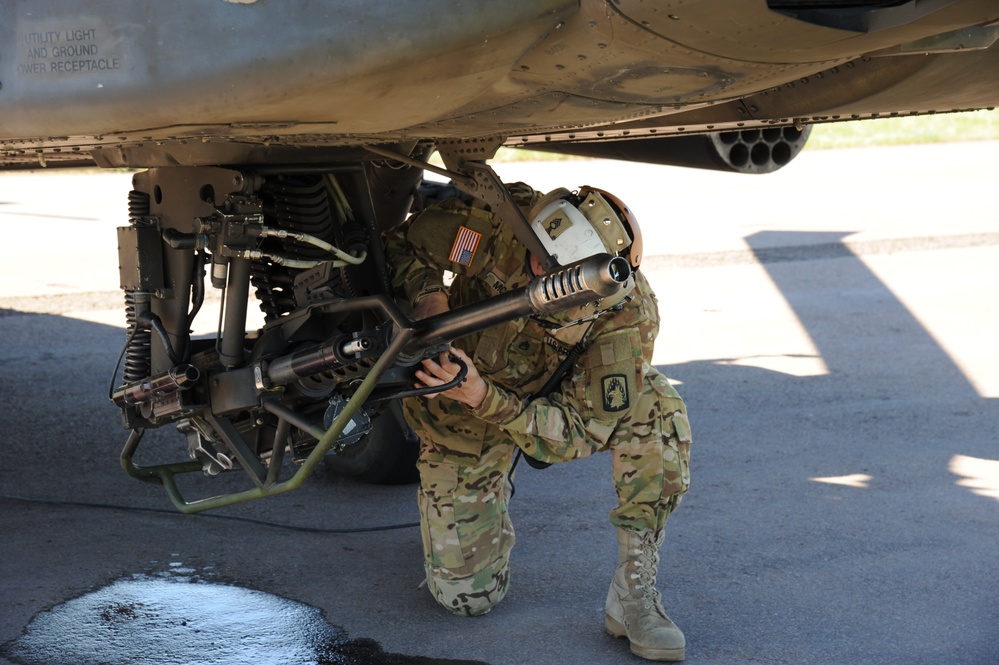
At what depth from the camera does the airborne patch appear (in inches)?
138

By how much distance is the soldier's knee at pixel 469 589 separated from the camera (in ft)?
11.8

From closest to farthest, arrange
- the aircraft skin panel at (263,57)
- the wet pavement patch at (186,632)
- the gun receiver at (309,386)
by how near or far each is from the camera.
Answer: the aircraft skin panel at (263,57) < the gun receiver at (309,386) < the wet pavement patch at (186,632)

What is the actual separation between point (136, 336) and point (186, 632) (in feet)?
3.09

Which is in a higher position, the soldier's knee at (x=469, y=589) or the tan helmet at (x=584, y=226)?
the tan helmet at (x=584, y=226)

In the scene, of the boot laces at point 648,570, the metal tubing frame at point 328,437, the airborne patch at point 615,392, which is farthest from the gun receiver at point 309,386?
the boot laces at point 648,570

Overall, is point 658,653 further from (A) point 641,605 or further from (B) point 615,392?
(B) point 615,392

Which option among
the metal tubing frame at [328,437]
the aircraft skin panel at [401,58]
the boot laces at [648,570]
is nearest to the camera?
the aircraft skin panel at [401,58]

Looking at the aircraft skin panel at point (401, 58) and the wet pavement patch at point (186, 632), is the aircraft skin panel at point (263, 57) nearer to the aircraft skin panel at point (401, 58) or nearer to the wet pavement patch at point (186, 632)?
the aircraft skin panel at point (401, 58)

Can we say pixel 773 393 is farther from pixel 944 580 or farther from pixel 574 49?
pixel 574 49

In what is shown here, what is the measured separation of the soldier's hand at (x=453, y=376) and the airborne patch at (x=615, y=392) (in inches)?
17.3

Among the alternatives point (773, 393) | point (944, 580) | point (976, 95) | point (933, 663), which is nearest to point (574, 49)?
point (976, 95)

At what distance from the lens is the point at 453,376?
3.23 metres

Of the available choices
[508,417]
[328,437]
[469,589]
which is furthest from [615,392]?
[328,437]

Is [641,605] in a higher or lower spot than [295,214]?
lower
